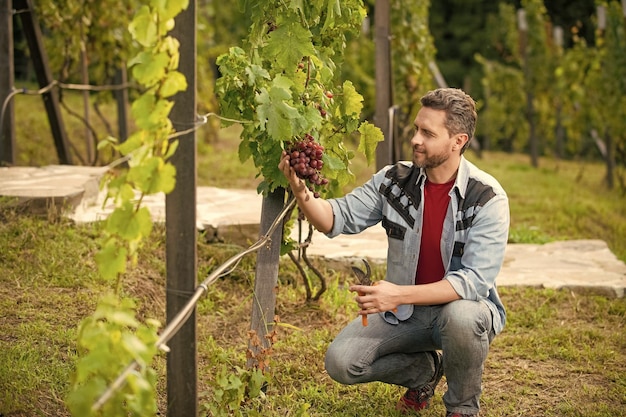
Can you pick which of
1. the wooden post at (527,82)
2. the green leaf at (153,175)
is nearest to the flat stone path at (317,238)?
the green leaf at (153,175)

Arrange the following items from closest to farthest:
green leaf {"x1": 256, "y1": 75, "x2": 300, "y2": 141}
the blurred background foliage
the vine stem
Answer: the vine stem < green leaf {"x1": 256, "y1": 75, "x2": 300, "y2": 141} < the blurred background foliage

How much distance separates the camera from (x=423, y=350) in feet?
11.3

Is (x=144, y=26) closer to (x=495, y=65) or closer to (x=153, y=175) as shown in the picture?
(x=153, y=175)

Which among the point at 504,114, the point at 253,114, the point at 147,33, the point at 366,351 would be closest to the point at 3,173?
the point at 253,114

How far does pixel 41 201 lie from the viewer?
4930mm

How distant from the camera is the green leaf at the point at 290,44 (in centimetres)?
319

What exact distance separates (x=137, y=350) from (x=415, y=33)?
642 cm

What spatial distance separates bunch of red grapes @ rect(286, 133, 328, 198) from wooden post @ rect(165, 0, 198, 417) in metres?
0.67

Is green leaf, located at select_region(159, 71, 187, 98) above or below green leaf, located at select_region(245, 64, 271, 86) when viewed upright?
above

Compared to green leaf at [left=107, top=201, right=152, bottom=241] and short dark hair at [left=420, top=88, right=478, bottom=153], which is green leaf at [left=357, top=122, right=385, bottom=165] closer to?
short dark hair at [left=420, top=88, right=478, bottom=153]

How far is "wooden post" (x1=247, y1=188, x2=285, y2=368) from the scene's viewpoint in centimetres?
341

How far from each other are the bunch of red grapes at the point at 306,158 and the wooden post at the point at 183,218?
674 millimetres

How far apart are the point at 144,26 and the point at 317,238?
338cm

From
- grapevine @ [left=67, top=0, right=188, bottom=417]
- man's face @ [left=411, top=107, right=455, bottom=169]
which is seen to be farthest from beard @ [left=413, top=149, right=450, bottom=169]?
grapevine @ [left=67, top=0, right=188, bottom=417]
